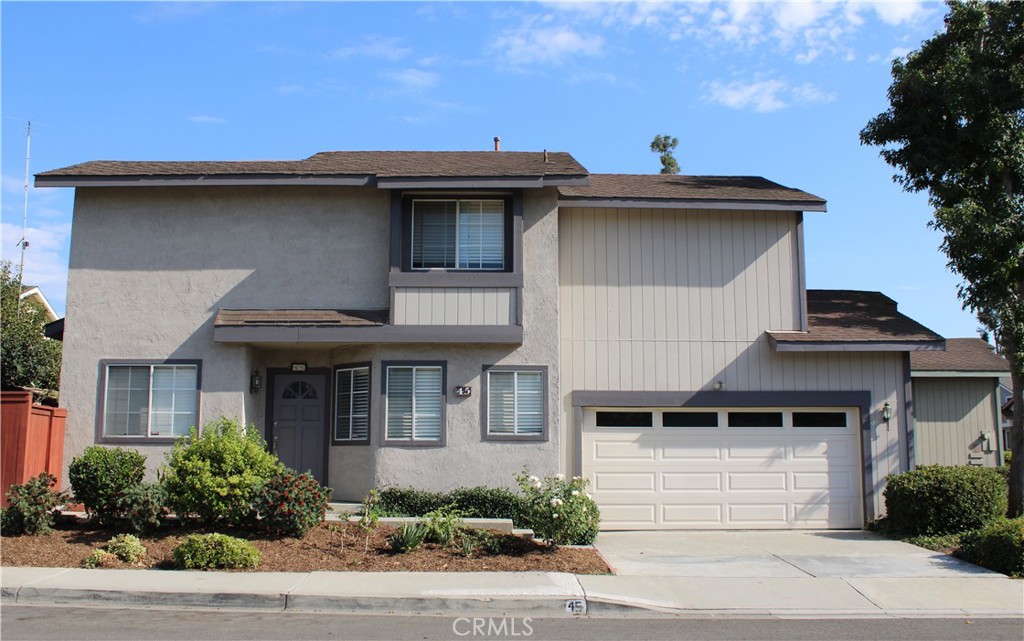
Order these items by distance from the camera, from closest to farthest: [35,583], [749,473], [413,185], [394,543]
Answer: [35,583] → [394,543] → [413,185] → [749,473]

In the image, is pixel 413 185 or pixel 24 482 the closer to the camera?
pixel 24 482

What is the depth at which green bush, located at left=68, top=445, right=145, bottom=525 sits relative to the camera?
39.9 feet

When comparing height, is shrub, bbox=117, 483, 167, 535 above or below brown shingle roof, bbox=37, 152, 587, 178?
below

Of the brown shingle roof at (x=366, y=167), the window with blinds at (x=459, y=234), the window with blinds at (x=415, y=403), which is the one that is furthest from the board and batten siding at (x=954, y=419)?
the window with blinds at (x=415, y=403)

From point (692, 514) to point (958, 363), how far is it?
7649 millimetres

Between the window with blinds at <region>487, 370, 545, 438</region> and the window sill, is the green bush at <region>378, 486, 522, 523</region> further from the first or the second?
the window sill

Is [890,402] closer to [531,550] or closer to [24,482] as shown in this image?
[531,550]

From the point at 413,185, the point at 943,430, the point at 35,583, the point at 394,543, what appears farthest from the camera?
the point at 943,430

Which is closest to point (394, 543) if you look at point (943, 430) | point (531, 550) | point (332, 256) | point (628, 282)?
point (531, 550)

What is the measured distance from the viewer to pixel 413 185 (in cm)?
1438

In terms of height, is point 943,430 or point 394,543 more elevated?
point 943,430

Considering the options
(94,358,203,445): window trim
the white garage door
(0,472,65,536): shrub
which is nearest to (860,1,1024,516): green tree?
the white garage door

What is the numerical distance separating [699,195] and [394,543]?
27.2ft

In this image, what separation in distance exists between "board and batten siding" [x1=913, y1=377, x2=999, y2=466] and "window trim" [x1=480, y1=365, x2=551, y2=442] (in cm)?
868
